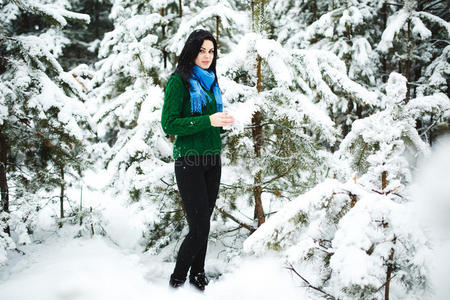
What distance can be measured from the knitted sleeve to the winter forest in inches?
21.3

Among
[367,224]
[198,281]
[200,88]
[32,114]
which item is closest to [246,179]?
[198,281]

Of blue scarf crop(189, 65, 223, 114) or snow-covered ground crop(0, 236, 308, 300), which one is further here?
snow-covered ground crop(0, 236, 308, 300)

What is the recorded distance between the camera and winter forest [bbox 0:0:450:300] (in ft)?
5.79

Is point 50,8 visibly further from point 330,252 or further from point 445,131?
point 445,131

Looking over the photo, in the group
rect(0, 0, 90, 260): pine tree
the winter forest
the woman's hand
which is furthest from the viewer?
rect(0, 0, 90, 260): pine tree

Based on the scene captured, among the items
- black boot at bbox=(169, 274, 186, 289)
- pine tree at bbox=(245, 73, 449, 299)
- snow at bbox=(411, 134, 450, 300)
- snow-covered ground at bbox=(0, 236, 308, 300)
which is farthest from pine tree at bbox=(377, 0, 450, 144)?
black boot at bbox=(169, 274, 186, 289)

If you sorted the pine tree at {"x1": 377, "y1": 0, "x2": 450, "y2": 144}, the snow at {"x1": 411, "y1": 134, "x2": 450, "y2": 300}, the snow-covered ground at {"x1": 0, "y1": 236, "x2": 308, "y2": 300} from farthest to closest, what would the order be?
the pine tree at {"x1": 377, "y1": 0, "x2": 450, "y2": 144} < the snow-covered ground at {"x1": 0, "y1": 236, "x2": 308, "y2": 300} < the snow at {"x1": 411, "y1": 134, "x2": 450, "y2": 300}

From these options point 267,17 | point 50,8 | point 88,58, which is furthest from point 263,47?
point 88,58

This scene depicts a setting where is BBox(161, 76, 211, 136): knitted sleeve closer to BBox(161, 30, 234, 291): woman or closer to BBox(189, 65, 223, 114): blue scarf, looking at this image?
BBox(161, 30, 234, 291): woman

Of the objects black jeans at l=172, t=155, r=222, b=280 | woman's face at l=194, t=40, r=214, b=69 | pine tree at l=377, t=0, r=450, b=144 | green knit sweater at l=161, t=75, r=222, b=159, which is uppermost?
pine tree at l=377, t=0, r=450, b=144

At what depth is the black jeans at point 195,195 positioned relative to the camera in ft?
8.82

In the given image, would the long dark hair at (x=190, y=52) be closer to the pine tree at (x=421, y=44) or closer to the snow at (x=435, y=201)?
the snow at (x=435, y=201)

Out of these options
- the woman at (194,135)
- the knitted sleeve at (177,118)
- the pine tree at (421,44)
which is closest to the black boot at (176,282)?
the woman at (194,135)

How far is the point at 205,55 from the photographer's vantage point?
2730 mm
